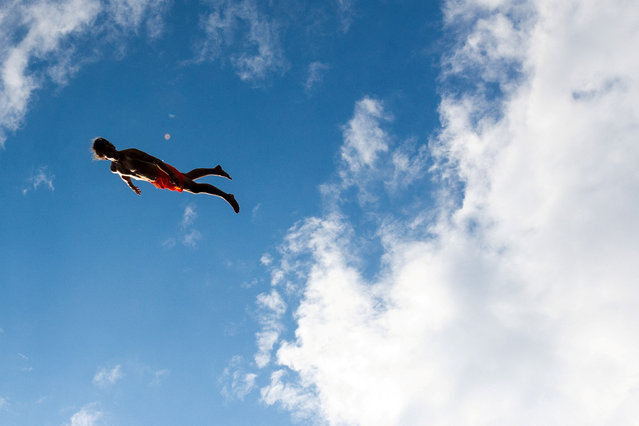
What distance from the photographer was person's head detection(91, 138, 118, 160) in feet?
40.0

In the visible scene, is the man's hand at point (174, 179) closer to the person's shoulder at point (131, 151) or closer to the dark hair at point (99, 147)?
the person's shoulder at point (131, 151)

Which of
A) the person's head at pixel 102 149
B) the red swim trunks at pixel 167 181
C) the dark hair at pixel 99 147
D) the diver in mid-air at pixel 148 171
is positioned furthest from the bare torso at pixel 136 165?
the dark hair at pixel 99 147

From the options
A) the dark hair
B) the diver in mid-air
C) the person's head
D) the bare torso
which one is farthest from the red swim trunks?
the dark hair

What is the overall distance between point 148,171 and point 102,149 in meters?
1.32

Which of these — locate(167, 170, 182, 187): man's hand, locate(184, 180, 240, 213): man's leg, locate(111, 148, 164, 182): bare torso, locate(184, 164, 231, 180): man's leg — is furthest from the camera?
locate(184, 164, 231, 180): man's leg

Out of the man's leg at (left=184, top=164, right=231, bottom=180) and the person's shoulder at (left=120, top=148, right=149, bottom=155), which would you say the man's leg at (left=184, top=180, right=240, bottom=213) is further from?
the person's shoulder at (left=120, top=148, right=149, bottom=155)

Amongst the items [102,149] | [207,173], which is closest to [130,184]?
[102,149]

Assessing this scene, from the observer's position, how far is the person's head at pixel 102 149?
12203 millimetres

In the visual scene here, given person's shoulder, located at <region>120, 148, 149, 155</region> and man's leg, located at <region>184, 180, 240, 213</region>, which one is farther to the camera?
man's leg, located at <region>184, 180, 240, 213</region>

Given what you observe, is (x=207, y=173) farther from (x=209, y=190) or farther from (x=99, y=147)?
(x=99, y=147)

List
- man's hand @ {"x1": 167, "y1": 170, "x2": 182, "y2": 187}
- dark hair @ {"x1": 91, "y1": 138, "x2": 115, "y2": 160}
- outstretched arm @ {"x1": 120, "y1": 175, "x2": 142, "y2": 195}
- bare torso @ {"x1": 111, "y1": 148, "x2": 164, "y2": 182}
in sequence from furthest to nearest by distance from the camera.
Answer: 1. outstretched arm @ {"x1": 120, "y1": 175, "x2": 142, "y2": 195}
2. man's hand @ {"x1": 167, "y1": 170, "x2": 182, "y2": 187}
3. bare torso @ {"x1": 111, "y1": 148, "x2": 164, "y2": 182}
4. dark hair @ {"x1": 91, "y1": 138, "x2": 115, "y2": 160}

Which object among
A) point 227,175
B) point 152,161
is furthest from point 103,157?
point 227,175

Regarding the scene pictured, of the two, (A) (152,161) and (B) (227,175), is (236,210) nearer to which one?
(B) (227,175)

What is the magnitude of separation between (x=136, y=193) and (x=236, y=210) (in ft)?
10.6
